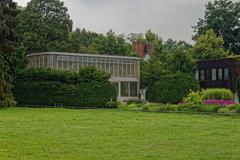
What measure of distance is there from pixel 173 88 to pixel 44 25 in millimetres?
19826

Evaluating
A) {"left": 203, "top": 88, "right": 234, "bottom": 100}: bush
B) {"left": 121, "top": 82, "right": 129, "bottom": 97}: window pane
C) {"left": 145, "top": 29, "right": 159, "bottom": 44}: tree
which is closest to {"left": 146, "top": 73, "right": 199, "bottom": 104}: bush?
{"left": 121, "top": 82, "right": 129, "bottom": 97}: window pane

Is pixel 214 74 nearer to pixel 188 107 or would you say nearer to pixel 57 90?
pixel 57 90

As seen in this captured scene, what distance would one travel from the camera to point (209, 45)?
74812 millimetres

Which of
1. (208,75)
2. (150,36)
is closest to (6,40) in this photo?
(208,75)

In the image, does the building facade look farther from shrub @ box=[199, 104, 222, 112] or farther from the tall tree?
shrub @ box=[199, 104, 222, 112]

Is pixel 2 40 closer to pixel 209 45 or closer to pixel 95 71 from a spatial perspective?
pixel 95 71

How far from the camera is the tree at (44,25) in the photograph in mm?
66688

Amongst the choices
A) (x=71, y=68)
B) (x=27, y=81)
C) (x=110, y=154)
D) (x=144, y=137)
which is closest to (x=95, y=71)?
(x=27, y=81)

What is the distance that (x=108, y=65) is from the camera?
6519 cm

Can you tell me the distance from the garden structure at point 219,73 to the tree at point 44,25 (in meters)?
17.7

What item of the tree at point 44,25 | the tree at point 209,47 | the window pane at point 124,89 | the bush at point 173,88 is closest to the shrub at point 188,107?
the bush at point 173,88

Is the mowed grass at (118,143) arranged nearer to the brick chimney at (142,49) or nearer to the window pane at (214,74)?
the window pane at (214,74)

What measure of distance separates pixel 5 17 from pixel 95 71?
1245cm

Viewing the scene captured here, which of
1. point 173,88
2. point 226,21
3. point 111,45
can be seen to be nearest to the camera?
point 173,88
